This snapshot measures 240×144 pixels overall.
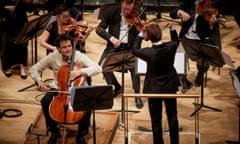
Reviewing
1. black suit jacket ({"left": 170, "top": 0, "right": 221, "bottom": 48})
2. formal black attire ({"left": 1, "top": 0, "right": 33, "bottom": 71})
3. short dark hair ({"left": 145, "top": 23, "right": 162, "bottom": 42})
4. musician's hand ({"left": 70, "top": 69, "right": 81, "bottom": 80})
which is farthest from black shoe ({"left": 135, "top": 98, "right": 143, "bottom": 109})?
formal black attire ({"left": 1, "top": 0, "right": 33, "bottom": 71})

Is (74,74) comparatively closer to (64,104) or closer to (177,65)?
(64,104)

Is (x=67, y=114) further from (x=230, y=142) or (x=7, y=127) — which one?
(x=230, y=142)

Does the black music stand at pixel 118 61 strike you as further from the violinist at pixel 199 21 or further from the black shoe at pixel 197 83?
the black shoe at pixel 197 83

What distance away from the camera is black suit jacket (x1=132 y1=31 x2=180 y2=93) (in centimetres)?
582

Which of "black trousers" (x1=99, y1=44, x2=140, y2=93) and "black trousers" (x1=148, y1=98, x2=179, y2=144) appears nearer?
"black trousers" (x1=148, y1=98, x2=179, y2=144)

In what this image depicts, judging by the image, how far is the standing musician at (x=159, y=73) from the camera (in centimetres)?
583

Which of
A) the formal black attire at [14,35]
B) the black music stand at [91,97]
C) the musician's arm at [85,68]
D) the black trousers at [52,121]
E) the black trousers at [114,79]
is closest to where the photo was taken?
the black music stand at [91,97]

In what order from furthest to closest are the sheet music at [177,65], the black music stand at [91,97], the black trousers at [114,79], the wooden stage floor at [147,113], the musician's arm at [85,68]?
the black trousers at [114,79] → the sheet music at [177,65] → the wooden stage floor at [147,113] → the musician's arm at [85,68] → the black music stand at [91,97]

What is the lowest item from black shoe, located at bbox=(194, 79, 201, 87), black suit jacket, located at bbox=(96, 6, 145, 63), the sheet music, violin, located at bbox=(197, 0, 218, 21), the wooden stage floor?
the wooden stage floor

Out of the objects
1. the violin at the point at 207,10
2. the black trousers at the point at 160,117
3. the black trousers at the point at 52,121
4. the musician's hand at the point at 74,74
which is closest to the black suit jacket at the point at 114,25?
the violin at the point at 207,10

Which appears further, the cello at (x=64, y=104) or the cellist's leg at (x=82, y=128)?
the cellist's leg at (x=82, y=128)

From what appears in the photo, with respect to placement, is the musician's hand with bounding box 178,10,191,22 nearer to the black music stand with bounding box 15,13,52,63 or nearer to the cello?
the black music stand with bounding box 15,13,52,63

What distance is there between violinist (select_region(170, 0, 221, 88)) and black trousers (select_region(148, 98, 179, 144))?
2011mm

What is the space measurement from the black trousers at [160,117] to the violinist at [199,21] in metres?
2.01
